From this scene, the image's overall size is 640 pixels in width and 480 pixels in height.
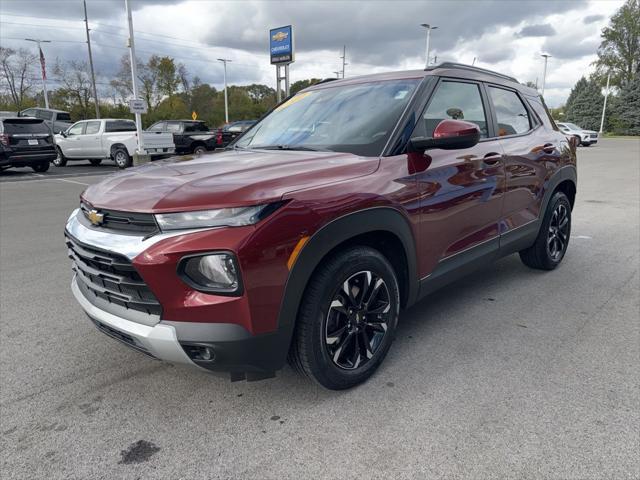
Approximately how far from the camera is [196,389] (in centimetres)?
271

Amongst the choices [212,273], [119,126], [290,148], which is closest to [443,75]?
[290,148]

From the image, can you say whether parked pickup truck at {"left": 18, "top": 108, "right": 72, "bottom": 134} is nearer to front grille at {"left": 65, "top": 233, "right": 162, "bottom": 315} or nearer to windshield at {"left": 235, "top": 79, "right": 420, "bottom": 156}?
windshield at {"left": 235, "top": 79, "right": 420, "bottom": 156}

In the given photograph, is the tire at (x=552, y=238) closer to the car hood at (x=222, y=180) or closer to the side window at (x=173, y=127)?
the car hood at (x=222, y=180)

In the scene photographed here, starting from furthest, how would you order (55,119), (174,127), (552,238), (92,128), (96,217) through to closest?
(55,119)
(174,127)
(92,128)
(552,238)
(96,217)

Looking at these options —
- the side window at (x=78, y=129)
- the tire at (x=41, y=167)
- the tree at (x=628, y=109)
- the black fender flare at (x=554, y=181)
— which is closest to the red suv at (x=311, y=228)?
the black fender flare at (x=554, y=181)

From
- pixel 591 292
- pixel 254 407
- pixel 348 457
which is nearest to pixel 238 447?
pixel 254 407

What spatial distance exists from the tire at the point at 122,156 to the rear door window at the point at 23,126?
2.60 meters

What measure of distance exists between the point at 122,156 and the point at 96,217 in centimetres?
1643

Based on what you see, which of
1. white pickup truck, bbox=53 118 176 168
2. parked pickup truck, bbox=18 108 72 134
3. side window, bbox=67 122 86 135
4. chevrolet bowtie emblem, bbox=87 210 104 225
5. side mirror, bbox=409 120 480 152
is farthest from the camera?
parked pickup truck, bbox=18 108 72 134

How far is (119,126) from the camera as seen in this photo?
17906 mm

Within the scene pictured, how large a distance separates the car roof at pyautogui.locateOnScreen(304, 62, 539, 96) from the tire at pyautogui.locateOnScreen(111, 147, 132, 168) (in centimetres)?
1508

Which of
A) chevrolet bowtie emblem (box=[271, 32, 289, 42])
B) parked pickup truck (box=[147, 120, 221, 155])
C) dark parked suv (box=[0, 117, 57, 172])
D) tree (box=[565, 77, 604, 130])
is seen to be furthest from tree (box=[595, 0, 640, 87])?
dark parked suv (box=[0, 117, 57, 172])

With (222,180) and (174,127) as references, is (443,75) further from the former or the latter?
(174,127)

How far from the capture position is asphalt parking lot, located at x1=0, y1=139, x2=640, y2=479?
82.9 inches
